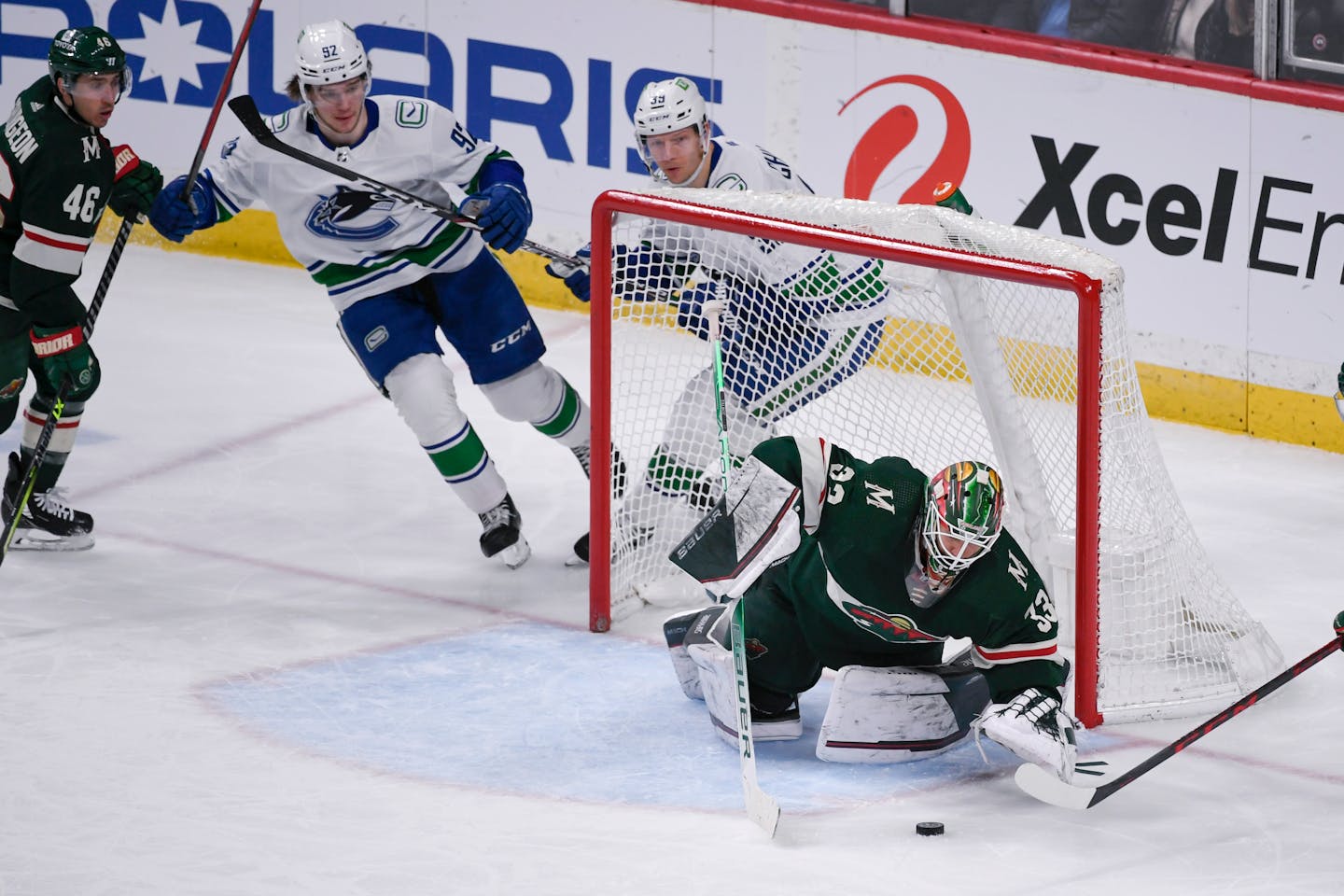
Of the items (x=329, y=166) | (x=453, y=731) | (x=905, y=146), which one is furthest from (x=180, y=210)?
(x=905, y=146)

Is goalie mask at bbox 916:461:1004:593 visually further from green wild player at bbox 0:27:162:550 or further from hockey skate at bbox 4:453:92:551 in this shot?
hockey skate at bbox 4:453:92:551

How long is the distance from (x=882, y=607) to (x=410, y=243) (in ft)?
5.35

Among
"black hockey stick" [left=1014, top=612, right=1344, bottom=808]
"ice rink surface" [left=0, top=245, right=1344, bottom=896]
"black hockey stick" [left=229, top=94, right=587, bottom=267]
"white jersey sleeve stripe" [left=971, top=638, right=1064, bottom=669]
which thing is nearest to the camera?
"ice rink surface" [left=0, top=245, right=1344, bottom=896]

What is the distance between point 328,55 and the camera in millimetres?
4855

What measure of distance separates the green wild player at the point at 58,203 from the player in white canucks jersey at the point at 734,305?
1157 millimetres

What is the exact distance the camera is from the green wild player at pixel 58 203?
16.1 feet

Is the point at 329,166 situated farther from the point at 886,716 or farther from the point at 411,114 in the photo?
the point at 886,716

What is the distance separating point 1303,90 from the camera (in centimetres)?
573

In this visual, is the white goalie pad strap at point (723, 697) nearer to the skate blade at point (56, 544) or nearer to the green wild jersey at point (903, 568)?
the green wild jersey at point (903, 568)

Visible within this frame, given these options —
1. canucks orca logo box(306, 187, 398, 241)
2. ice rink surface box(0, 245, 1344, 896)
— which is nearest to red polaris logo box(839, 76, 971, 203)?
ice rink surface box(0, 245, 1344, 896)

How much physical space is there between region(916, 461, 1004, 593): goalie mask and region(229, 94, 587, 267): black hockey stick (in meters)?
1.61

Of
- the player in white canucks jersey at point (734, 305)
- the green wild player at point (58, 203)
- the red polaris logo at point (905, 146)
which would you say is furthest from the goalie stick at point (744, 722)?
the red polaris logo at point (905, 146)

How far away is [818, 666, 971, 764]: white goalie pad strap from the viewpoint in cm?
408

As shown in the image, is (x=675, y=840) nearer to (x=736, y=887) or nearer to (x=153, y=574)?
(x=736, y=887)
